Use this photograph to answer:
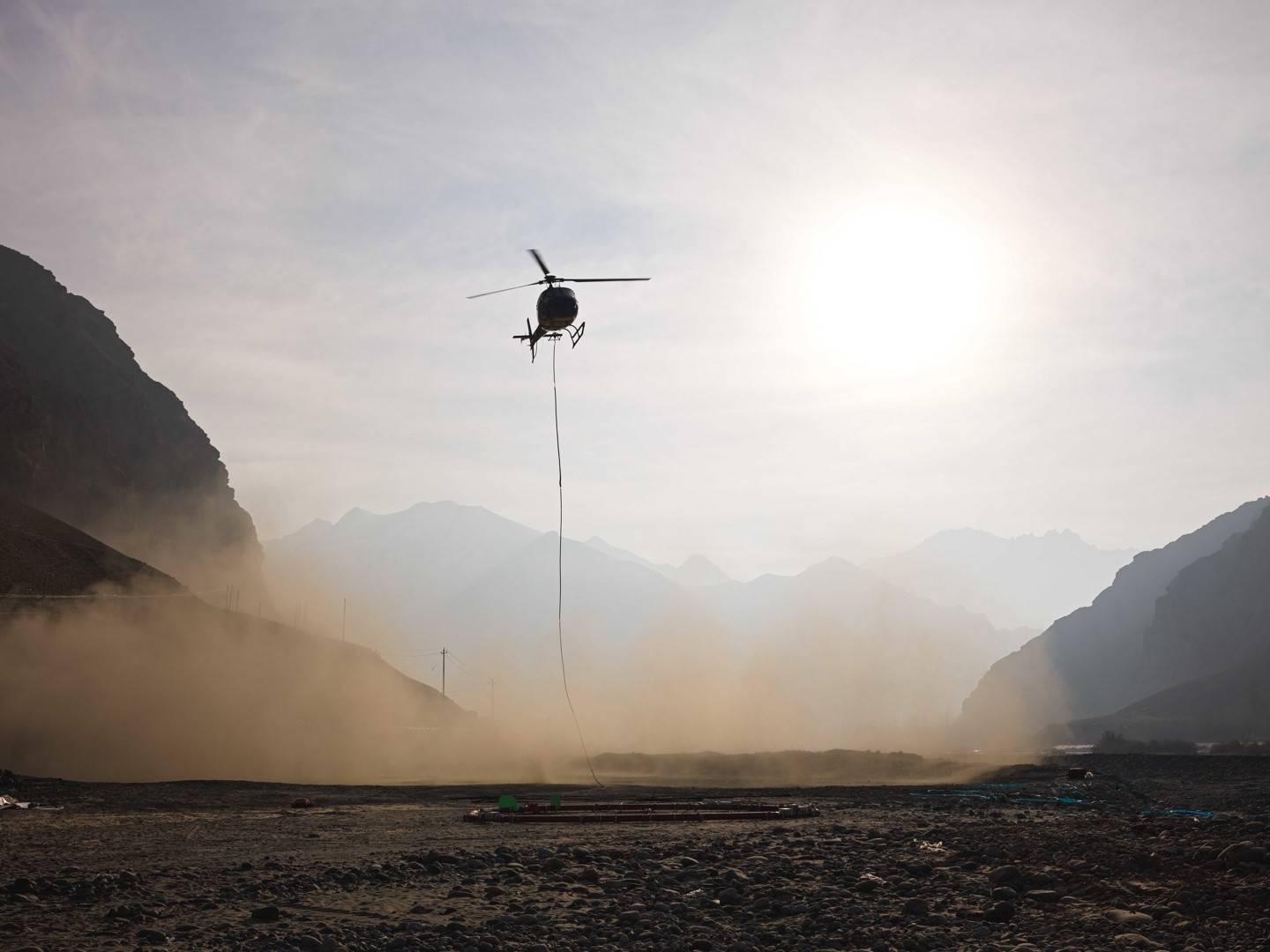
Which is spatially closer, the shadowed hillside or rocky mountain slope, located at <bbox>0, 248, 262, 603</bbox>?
the shadowed hillside

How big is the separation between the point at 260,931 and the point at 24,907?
3745mm

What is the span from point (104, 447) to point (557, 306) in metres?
142

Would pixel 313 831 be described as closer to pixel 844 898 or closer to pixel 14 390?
pixel 844 898

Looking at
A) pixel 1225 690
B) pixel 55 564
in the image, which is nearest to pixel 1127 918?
pixel 55 564

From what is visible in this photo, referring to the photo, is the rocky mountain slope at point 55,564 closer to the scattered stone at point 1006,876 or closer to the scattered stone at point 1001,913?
the scattered stone at point 1006,876

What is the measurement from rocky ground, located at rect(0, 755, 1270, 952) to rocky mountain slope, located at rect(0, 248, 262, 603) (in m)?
131

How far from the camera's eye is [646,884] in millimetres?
17734

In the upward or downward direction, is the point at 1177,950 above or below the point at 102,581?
below

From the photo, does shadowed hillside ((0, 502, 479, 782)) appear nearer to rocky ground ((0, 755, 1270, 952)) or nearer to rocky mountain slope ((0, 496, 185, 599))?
rocky mountain slope ((0, 496, 185, 599))

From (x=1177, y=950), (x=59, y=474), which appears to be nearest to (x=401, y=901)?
(x=1177, y=950)

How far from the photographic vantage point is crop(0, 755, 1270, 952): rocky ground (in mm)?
13547

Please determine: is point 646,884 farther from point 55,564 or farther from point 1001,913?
point 55,564

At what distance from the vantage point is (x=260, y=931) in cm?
1347

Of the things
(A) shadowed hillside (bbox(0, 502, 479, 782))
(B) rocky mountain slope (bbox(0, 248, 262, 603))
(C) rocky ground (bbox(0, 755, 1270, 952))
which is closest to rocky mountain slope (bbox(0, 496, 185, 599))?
(A) shadowed hillside (bbox(0, 502, 479, 782))
